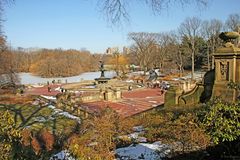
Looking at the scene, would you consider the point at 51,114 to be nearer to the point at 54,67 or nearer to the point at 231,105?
the point at 231,105

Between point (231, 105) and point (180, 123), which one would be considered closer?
point (231, 105)

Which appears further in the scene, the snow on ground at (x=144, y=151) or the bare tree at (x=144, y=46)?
the bare tree at (x=144, y=46)

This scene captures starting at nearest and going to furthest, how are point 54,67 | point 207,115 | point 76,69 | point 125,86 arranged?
point 207,115 < point 125,86 < point 54,67 < point 76,69

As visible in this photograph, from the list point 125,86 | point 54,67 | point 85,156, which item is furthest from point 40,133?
point 54,67

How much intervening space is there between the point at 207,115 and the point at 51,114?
1668 cm

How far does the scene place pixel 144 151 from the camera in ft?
22.9

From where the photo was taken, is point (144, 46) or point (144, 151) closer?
point (144, 151)

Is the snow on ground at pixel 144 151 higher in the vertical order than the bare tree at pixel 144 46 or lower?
lower

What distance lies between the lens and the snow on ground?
6398 millimetres

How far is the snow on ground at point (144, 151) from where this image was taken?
21.0 ft

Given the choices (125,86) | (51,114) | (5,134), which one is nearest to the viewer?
(5,134)

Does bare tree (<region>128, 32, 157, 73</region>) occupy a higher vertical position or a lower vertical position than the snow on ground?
higher

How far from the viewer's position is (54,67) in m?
81.4

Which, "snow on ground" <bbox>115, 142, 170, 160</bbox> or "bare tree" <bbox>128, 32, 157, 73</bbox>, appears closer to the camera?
"snow on ground" <bbox>115, 142, 170, 160</bbox>
